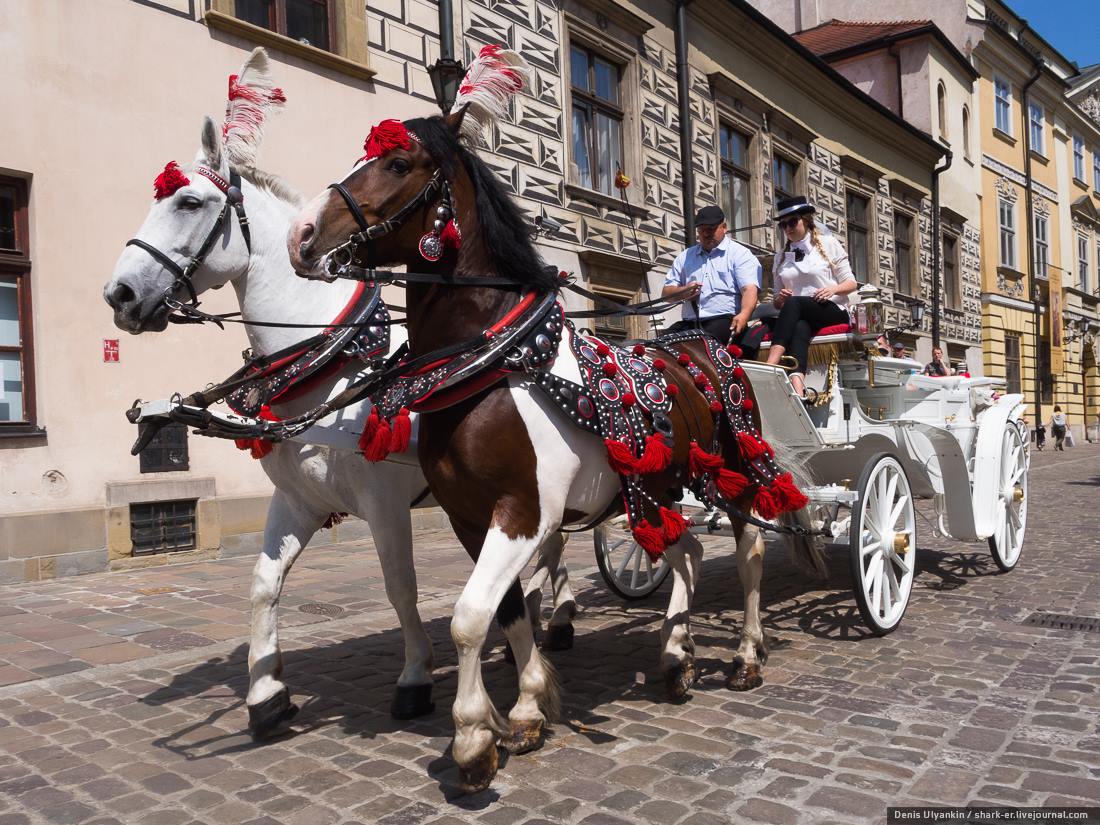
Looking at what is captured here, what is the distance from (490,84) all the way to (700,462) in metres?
1.75

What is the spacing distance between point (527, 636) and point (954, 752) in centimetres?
160

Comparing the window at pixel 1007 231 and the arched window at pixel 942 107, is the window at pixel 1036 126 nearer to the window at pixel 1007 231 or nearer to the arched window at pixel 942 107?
the window at pixel 1007 231

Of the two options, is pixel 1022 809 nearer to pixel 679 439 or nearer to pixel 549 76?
pixel 679 439

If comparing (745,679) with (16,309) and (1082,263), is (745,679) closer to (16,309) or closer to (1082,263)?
(16,309)

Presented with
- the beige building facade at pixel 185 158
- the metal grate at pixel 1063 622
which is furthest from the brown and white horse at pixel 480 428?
the metal grate at pixel 1063 622

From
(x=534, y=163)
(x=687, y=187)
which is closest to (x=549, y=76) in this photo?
(x=534, y=163)

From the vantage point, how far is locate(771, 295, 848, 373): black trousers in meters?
5.29

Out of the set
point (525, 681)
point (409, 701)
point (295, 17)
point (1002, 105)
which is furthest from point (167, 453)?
point (1002, 105)

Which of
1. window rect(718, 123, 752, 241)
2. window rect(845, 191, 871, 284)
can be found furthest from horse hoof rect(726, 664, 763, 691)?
window rect(845, 191, 871, 284)

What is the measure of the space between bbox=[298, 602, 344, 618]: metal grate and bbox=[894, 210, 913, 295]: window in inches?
801

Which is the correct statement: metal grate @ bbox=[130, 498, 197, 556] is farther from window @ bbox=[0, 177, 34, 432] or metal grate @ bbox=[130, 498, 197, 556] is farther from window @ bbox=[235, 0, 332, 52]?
window @ bbox=[235, 0, 332, 52]

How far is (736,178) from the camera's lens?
54.0 ft

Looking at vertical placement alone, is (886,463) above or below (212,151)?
below

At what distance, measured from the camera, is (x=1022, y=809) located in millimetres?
2725
